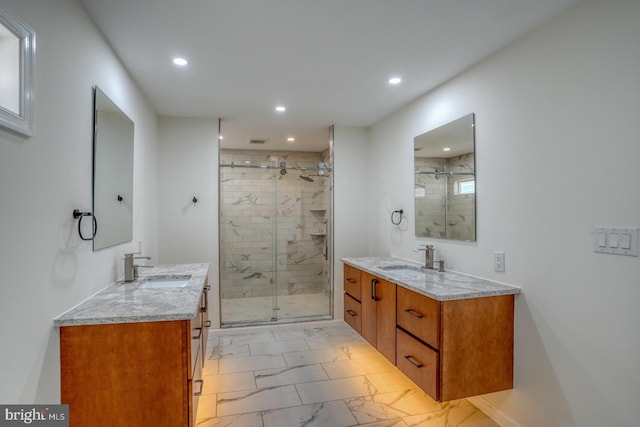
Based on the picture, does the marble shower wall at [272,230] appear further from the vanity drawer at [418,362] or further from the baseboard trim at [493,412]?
the baseboard trim at [493,412]

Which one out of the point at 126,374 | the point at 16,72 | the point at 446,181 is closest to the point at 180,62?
the point at 16,72

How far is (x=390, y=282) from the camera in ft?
8.32

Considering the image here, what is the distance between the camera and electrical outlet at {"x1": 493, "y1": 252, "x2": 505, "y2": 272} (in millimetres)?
2242

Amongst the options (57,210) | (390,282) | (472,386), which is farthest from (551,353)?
(57,210)

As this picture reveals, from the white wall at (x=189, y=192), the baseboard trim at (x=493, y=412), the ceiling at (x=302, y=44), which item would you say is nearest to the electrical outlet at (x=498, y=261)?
the baseboard trim at (x=493, y=412)

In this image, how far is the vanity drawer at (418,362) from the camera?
2.01 meters

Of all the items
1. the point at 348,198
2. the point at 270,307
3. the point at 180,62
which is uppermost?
the point at 180,62

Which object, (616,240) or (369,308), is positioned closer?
(616,240)

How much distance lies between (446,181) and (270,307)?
8.79 feet

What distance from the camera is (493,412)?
2.28m

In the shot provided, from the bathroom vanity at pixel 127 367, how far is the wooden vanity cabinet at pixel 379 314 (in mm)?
1436

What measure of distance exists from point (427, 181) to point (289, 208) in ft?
6.59

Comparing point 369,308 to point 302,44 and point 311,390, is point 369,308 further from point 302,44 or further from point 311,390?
point 302,44

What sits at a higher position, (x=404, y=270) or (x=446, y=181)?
(x=446, y=181)
